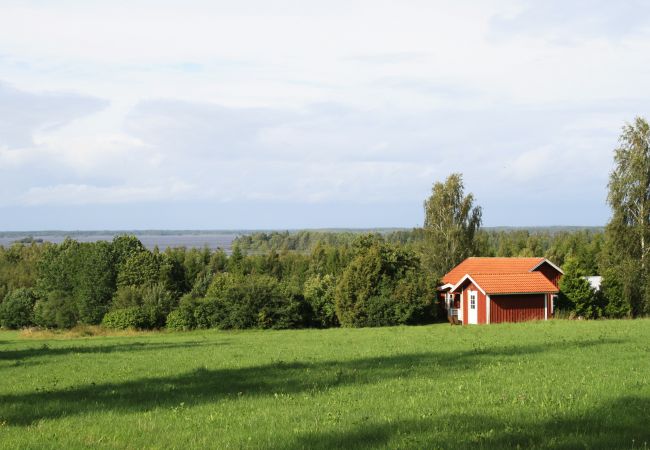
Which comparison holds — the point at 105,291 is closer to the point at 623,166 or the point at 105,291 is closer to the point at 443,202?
the point at 443,202

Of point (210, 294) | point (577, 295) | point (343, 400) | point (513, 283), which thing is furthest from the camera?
point (210, 294)

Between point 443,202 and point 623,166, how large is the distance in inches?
788

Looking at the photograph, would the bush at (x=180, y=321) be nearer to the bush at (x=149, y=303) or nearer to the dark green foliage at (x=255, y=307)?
the dark green foliage at (x=255, y=307)

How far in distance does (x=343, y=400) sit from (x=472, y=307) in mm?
42750

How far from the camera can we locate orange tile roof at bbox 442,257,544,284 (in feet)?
185

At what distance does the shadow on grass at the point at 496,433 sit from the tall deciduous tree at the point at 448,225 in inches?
2436

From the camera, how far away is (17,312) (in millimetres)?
83062

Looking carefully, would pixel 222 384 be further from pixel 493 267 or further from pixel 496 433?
pixel 493 267

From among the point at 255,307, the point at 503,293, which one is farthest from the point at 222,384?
the point at 503,293

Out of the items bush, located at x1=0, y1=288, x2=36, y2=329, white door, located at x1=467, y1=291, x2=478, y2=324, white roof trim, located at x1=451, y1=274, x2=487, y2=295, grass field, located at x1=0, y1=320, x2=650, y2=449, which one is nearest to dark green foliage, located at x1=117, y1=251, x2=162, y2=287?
bush, located at x1=0, y1=288, x2=36, y2=329

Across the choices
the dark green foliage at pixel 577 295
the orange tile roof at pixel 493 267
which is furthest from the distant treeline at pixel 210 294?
the dark green foliage at pixel 577 295

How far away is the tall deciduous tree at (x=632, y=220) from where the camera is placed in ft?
182

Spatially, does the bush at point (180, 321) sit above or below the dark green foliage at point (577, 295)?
below

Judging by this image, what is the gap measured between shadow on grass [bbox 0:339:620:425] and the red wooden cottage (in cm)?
3272
